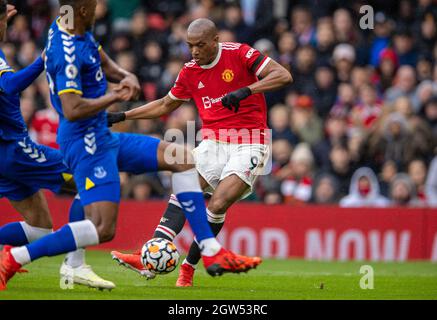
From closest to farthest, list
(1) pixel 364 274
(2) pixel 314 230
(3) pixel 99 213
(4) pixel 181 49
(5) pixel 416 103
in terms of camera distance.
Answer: (3) pixel 99 213 < (1) pixel 364 274 < (2) pixel 314 230 < (5) pixel 416 103 < (4) pixel 181 49

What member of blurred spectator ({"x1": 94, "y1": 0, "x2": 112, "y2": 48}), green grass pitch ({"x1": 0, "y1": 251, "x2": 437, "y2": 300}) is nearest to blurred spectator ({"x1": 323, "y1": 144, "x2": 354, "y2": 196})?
green grass pitch ({"x1": 0, "y1": 251, "x2": 437, "y2": 300})

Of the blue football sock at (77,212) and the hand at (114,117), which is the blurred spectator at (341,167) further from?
the blue football sock at (77,212)

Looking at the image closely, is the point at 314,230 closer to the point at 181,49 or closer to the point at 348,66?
the point at 348,66

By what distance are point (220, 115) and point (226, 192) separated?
96 cm

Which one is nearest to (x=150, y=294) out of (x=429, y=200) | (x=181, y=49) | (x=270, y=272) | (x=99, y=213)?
(x=99, y=213)

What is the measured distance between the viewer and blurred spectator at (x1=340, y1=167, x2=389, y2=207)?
15086mm

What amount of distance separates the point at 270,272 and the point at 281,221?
11.7 feet

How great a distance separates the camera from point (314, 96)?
16609 millimetres

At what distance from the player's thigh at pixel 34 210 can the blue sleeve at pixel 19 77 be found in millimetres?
1145

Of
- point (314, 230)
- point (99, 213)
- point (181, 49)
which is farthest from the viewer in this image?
point (181, 49)

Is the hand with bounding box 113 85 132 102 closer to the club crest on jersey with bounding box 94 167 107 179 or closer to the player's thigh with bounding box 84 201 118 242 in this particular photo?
the club crest on jersey with bounding box 94 167 107 179

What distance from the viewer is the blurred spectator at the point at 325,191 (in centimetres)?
1502

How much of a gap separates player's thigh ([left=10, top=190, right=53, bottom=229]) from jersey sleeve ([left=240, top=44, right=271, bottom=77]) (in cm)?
246

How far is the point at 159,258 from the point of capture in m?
8.59
